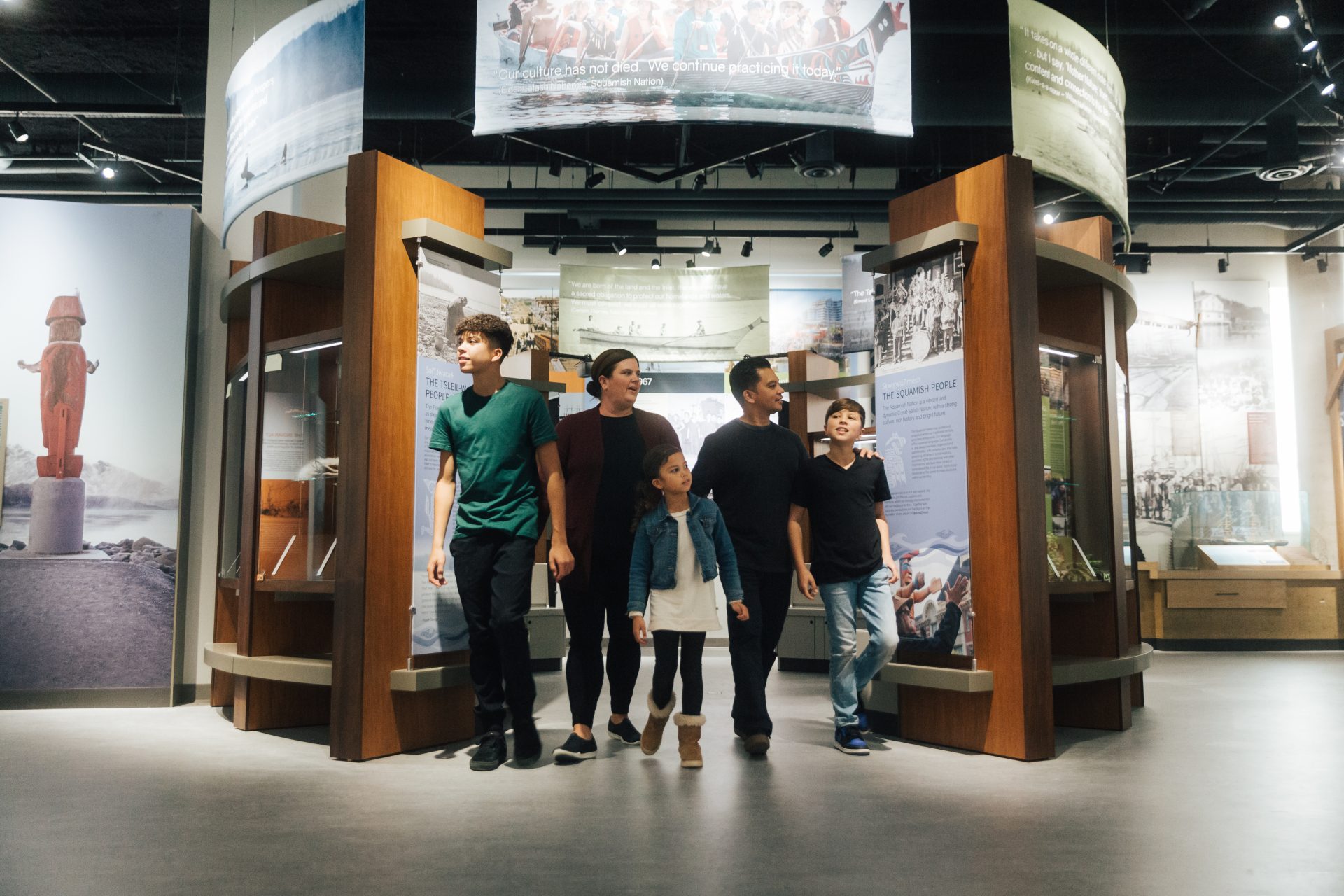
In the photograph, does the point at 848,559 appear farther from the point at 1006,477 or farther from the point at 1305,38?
the point at 1305,38

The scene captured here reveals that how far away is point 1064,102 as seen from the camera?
5.43 meters

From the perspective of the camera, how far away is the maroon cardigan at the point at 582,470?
14.6ft

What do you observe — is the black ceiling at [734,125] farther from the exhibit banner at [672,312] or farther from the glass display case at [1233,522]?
the glass display case at [1233,522]

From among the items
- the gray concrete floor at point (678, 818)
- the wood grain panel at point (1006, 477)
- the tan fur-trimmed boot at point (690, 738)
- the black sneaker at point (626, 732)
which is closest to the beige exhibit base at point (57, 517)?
the gray concrete floor at point (678, 818)

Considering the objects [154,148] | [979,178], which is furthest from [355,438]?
[154,148]

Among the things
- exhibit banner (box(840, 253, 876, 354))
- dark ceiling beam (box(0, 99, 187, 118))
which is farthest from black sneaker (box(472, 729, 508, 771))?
dark ceiling beam (box(0, 99, 187, 118))

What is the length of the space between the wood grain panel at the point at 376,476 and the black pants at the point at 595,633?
2.48 feet

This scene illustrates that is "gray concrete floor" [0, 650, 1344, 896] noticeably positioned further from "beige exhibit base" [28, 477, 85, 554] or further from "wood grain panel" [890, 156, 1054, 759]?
"beige exhibit base" [28, 477, 85, 554]

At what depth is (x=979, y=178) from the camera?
15.3 feet

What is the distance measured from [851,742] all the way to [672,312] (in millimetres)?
5982

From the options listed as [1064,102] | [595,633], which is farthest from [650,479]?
[1064,102]

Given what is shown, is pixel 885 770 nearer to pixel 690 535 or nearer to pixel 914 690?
pixel 914 690

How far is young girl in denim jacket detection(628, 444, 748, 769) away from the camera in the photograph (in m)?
4.18

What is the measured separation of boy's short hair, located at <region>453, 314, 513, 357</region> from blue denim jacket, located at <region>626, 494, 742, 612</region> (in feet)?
3.30
